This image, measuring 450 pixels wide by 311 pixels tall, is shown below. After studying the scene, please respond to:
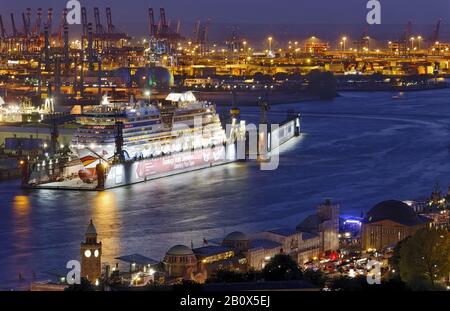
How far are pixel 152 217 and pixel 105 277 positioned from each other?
268 cm

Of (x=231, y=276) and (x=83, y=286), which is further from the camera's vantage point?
(x=231, y=276)

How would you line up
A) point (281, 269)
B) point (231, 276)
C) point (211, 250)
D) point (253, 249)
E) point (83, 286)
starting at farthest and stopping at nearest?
point (253, 249) → point (211, 250) → point (281, 269) → point (231, 276) → point (83, 286)

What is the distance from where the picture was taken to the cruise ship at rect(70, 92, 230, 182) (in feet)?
37.2

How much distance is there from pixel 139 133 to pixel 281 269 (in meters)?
6.19

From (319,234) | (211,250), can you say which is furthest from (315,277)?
(319,234)

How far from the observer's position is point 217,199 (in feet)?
30.2

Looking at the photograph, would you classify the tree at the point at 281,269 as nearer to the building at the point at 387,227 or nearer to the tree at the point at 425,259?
the tree at the point at 425,259

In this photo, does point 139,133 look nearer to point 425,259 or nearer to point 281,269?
point 281,269

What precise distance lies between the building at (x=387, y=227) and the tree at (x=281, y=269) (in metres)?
0.98

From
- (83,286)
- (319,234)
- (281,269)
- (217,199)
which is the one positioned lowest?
(217,199)

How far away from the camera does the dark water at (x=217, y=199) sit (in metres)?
7.20

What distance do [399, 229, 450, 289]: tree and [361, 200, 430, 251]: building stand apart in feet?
3.62

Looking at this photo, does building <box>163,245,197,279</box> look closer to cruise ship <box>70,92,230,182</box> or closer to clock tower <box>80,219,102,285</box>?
clock tower <box>80,219,102,285</box>

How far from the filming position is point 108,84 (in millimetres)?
24328
